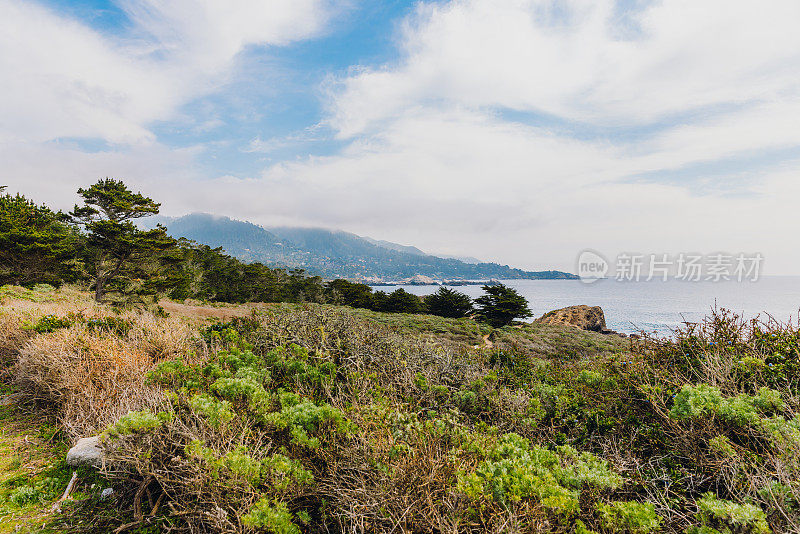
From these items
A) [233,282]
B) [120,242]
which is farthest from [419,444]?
[233,282]

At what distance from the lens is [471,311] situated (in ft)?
86.3

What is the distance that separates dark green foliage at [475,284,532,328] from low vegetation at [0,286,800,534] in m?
18.3

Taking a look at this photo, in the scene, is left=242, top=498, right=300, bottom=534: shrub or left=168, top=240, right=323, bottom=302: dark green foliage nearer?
left=242, top=498, right=300, bottom=534: shrub

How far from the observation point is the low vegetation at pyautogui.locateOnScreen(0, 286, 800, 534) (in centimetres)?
210

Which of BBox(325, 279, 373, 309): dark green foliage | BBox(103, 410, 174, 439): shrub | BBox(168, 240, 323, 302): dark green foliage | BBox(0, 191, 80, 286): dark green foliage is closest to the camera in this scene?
BBox(103, 410, 174, 439): shrub

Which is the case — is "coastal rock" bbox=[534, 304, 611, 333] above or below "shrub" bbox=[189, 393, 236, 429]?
below

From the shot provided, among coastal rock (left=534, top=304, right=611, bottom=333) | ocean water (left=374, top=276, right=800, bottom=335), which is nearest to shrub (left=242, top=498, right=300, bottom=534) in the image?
ocean water (left=374, top=276, right=800, bottom=335)

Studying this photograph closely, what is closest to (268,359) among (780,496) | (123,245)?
(780,496)

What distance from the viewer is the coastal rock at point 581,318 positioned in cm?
2311

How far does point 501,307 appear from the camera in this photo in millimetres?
22641

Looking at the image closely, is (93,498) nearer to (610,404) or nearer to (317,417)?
(317,417)

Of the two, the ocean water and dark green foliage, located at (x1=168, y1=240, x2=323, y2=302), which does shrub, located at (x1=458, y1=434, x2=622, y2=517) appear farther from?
dark green foliage, located at (x1=168, y1=240, x2=323, y2=302)

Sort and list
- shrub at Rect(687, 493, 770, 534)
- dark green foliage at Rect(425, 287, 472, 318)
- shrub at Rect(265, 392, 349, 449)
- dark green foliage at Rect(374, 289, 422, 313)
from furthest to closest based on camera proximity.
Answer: dark green foliage at Rect(374, 289, 422, 313)
dark green foliage at Rect(425, 287, 472, 318)
shrub at Rect(265, 392, 349, 449)
shrub at Rect(687, 493, 770, 534)

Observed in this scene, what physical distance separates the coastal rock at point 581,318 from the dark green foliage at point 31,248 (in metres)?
30.1
